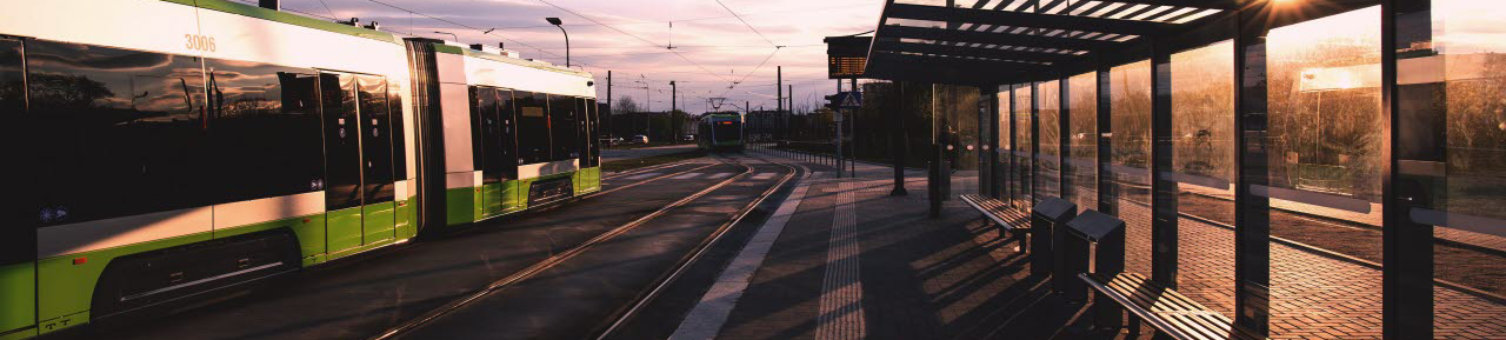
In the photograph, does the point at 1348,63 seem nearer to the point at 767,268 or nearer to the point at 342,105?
the point at 767,268

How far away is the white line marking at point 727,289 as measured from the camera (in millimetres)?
6441

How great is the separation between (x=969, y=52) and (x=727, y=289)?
3.84 m

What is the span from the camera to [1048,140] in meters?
10.8

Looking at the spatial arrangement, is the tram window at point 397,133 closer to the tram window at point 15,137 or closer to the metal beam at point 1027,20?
the tram window at point 15,137

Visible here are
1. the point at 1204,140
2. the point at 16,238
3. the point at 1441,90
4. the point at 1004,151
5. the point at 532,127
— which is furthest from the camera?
the point at 532,127

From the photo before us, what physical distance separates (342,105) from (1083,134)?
24.0ft

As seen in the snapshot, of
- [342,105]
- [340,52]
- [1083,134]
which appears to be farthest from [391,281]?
[1083,134]

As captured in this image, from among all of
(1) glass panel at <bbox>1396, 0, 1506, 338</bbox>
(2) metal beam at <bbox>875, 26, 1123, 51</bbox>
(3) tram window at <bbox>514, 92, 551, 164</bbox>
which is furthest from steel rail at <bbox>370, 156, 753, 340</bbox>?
(1) glass panel at <bbox>1396, 0, 1506, 338</bbox>

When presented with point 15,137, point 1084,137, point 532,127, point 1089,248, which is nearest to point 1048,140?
point 1084,137

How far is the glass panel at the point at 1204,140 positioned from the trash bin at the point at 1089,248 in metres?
0.43

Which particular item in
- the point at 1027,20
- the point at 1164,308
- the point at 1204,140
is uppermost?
the point at 1027,20

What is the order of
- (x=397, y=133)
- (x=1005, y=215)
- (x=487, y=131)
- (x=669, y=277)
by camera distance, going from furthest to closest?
(x=487, y=131), (x=1005, y=215), (x=397, y=133), (x=669, y=277)

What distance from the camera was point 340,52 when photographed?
9438 mm

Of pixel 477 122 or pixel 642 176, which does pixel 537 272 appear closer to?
pixel 477 122
